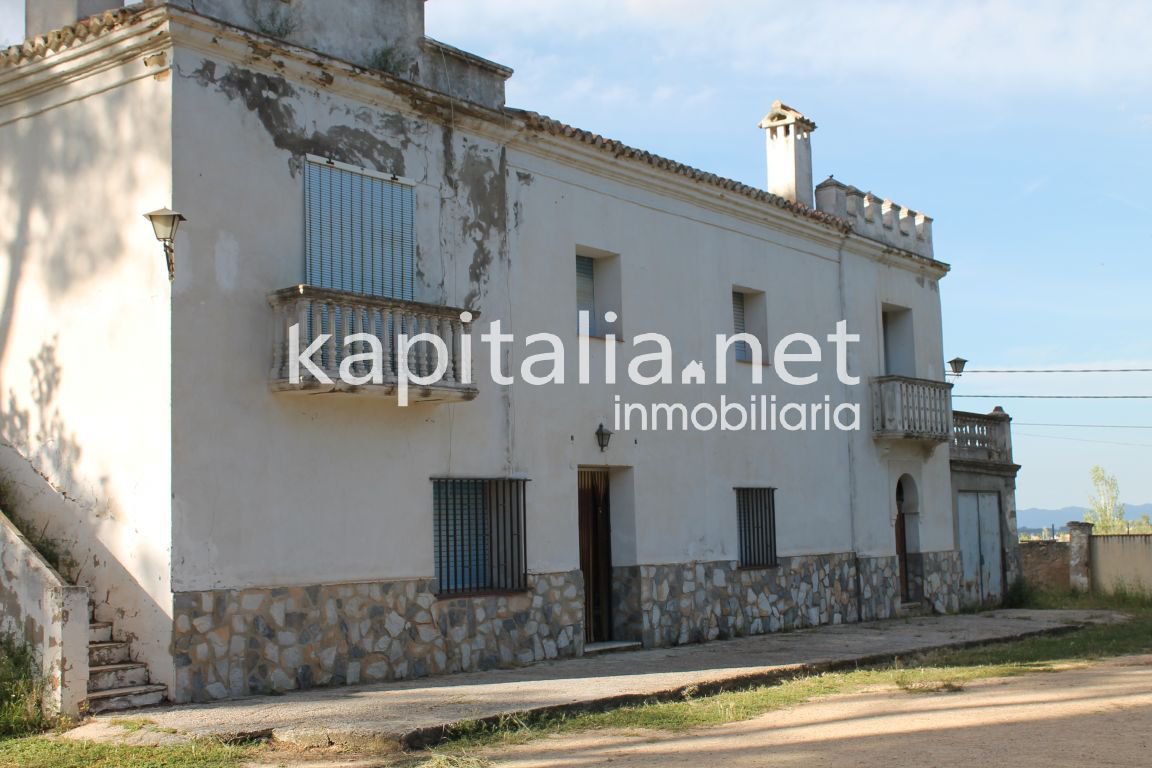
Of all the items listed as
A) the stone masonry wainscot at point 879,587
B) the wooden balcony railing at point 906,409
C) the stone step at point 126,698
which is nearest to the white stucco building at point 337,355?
the stone step at point 126,698

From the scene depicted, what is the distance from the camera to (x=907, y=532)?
73.0ft

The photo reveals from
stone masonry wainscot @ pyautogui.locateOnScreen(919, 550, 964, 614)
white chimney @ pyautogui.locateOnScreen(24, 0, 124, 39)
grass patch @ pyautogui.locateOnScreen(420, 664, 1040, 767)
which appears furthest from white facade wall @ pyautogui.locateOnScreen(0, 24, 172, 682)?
stone masonry wainscot @ pyautogui.locateOnScreen(919, 550, 964, 614)

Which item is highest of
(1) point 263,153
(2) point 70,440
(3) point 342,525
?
(1) point 263,153

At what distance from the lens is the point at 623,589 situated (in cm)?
1598

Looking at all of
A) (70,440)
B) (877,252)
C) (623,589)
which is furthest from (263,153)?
(877,252)

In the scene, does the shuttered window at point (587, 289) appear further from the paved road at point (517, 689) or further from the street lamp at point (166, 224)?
the street lamp at point (166, 224)

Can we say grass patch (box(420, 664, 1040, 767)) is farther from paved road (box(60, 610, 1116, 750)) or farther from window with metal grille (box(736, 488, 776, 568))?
window with metal grille (box(736, 488, 776, 568))

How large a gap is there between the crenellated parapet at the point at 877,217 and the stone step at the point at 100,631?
13.7m

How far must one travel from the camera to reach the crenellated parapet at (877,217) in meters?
21.2

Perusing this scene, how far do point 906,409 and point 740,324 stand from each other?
401 cm

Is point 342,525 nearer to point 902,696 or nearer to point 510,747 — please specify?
point 510,747

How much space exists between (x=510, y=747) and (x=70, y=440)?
5.61 metres

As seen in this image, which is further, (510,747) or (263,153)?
(263,153)

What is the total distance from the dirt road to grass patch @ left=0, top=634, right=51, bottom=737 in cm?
383
